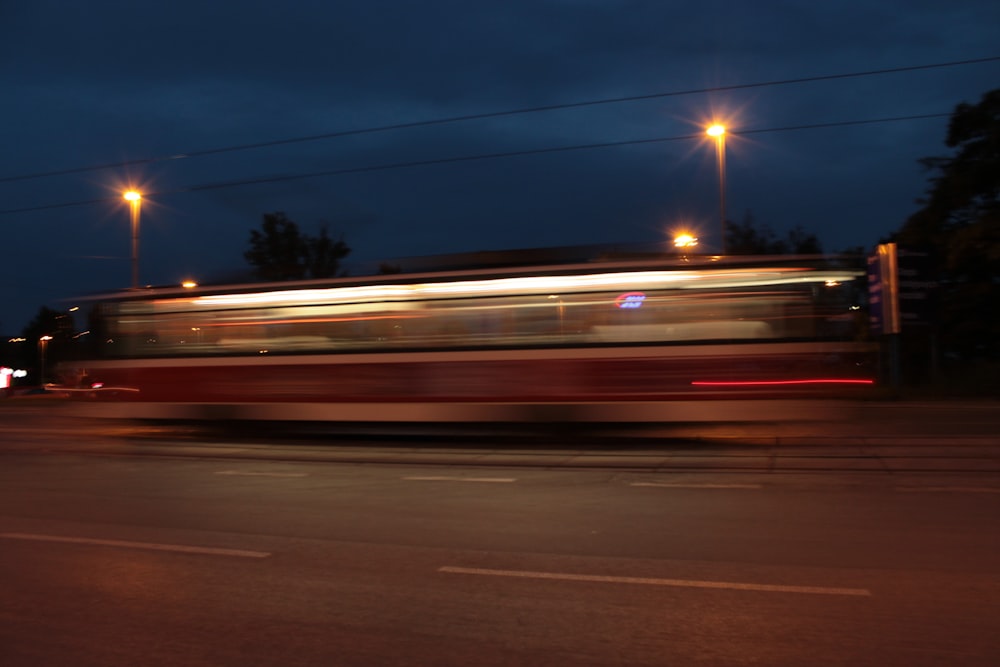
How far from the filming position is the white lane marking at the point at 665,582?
6.10 meters

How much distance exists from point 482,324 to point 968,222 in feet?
84.9

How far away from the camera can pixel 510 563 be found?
7070 mm

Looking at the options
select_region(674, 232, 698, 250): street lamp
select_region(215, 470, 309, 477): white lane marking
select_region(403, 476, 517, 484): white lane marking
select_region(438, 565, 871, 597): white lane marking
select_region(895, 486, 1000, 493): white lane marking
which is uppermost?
select_region(674, 232, 698, 250): street lamp

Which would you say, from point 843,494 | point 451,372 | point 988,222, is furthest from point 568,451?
point 988,222

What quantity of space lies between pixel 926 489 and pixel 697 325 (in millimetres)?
4686

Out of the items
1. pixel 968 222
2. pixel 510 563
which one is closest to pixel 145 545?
pixel 510 563

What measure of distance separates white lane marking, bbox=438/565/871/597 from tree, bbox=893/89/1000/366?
1098 inches

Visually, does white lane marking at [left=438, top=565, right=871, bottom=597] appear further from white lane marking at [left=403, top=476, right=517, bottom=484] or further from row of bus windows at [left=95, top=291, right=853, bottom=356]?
row of bus windows at [left=95, top=291, right=853, bottom=356]

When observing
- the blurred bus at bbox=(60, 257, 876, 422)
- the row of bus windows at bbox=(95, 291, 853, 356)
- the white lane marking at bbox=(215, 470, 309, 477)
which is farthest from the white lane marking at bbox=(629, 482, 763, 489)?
the white lane marking at bbox=(215, 470, 309, 477)

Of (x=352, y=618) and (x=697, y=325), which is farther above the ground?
(x=697, y=325)

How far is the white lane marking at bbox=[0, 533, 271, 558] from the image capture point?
7529 mm

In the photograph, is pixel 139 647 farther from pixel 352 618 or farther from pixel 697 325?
pixel 697 325

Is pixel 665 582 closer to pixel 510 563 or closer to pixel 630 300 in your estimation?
pixel 510 563

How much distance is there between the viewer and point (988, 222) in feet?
100
